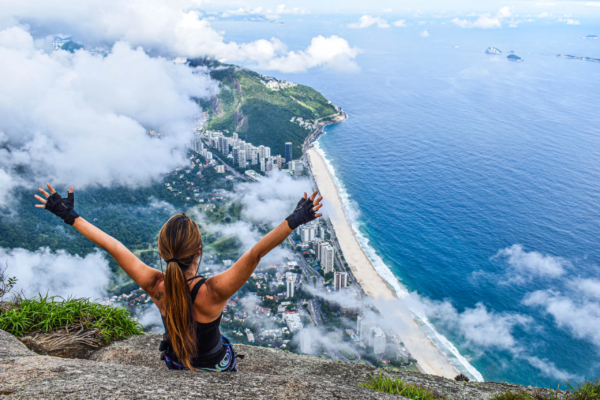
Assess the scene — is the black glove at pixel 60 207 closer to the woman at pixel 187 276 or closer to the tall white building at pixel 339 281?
the woman at pixel 187 276

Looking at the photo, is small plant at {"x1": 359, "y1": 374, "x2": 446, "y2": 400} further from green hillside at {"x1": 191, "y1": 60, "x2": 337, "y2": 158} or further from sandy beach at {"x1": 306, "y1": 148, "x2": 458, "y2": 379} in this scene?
green hillside at {"x1": 191, "y1": 60, "x2": 337, "y2": 158}

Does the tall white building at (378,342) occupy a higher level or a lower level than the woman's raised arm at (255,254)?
lower

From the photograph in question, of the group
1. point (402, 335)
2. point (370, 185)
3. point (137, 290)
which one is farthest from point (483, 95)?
point (137, 290)

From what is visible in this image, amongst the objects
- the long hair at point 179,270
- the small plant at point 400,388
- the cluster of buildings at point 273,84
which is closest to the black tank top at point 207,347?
the long hair at point 179,270

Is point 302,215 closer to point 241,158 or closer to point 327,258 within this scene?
point 327,258

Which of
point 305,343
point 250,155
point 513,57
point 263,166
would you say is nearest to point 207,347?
point 305,343

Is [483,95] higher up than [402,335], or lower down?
higher up

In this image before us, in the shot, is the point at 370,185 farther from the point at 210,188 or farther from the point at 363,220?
the point at 210,188
